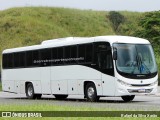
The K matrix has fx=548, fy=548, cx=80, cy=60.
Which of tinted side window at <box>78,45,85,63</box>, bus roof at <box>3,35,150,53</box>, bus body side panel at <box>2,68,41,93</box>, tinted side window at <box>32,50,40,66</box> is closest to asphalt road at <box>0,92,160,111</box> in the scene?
tinted side window at <box>78,45,85,63</box>

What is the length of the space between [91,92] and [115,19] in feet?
247

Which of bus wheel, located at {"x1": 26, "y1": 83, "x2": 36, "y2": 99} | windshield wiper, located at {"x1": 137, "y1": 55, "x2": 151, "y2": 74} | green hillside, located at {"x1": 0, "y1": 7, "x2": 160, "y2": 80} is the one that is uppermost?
green hillside, located at {"x1": 0, "y1": 7, "x2": 160, "y2": 80}

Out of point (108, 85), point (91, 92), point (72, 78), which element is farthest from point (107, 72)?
point (72, 78)

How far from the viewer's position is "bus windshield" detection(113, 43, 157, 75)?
24.9 m

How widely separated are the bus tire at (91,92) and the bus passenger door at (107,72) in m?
0.75

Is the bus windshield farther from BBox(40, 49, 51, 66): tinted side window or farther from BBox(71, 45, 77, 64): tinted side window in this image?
BBox(40, 49, 51, 66): tinted side window

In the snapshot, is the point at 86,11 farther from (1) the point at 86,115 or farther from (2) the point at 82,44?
(1) the point at 86,115

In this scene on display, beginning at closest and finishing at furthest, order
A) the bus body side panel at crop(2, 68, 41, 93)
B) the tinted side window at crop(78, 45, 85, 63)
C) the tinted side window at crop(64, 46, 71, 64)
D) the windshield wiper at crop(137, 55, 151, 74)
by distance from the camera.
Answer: the windshield wiper at crop(137, 55, 151, 74) < the tinted side window at crop(78, 45, 85, 63) < the tinted side window at crop(64, 46, 71, 64) < the bus body side panel at crop(2, 68, 41, 93)

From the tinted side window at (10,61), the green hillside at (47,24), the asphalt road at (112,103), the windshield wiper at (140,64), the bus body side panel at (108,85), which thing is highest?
the green hillside at (47,24)

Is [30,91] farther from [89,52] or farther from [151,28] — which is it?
[151,28]

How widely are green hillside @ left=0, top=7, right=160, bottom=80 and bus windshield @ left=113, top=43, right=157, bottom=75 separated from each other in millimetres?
55120

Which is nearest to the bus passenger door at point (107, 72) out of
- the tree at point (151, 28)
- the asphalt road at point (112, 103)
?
the asphalt road at point (112, 103)

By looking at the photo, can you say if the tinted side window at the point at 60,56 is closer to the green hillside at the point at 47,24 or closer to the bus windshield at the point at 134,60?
the bus windshield at the point at 134,60

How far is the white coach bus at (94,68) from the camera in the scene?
980 inches
